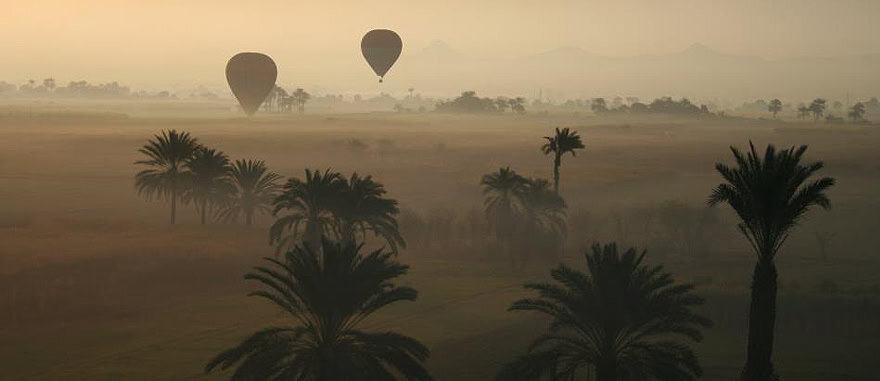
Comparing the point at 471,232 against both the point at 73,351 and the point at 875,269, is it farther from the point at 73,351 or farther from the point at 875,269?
the point at 73,351

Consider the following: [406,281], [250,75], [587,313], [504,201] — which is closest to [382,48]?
[250,75]

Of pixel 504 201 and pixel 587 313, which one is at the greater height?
pixel 587 313

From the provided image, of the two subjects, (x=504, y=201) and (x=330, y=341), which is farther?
(x=504, y=201)

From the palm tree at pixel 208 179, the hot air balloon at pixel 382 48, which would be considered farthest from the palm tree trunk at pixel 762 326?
the hot air balloon at pixel 382 48

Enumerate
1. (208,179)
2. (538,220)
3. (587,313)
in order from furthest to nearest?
1. (208,179)
2. (538,220)
3. (587,313)

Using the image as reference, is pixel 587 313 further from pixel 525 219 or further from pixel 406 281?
pixel 525 219

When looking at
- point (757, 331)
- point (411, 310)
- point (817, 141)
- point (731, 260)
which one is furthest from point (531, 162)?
point (757, 331)
